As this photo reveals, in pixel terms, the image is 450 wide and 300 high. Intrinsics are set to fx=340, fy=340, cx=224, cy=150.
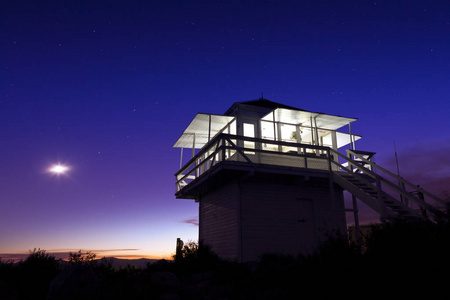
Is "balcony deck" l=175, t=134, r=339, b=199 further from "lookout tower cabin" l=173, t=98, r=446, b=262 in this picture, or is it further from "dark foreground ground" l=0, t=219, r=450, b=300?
"dark foreground ground" l=0, t=219, r=450, b=300

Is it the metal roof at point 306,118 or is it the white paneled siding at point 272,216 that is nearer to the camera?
the white paneled siding at point 272,216

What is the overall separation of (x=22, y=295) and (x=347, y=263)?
9925mm

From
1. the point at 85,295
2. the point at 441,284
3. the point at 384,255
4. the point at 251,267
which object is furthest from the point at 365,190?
the point at 85,295

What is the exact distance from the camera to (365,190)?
14961 mm

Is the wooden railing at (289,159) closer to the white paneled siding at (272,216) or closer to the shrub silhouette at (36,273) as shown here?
the white paneled siding at (272,216)

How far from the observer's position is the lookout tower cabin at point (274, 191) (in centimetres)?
1449

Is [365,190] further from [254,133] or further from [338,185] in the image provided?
[254,133]

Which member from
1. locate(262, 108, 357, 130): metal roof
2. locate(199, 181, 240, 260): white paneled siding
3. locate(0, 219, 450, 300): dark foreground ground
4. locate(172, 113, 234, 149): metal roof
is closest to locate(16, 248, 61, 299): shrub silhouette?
locate(0, 219, 450, 300): dark foreground ground

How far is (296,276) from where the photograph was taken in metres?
9.20

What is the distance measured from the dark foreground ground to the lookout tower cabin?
6.34 feet

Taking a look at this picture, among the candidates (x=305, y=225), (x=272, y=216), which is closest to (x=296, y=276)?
(x=272, y=216)

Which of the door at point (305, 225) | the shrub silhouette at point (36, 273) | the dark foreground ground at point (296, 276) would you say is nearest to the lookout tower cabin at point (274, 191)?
the door at point (305, 225)

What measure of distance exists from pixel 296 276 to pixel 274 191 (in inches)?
266

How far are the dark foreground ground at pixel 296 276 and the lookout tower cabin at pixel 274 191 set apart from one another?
76.1 inches
